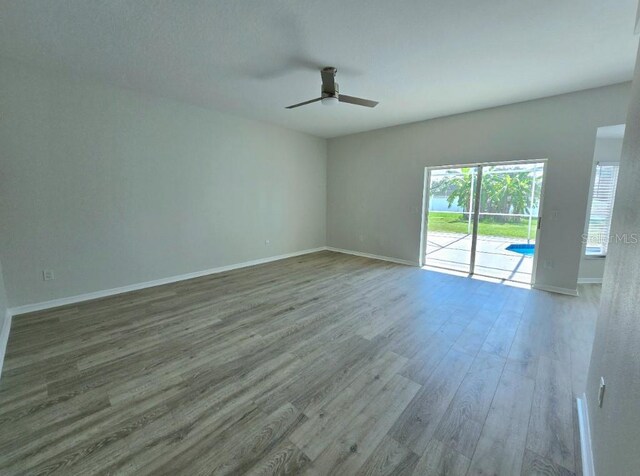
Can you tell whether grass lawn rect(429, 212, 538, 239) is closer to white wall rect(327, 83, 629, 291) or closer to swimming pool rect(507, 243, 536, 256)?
white wall rect(327, 83, 629, 291)

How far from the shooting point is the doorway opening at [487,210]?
14.5ft

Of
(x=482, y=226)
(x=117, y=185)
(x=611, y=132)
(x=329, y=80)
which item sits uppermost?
(x=329, y=80)

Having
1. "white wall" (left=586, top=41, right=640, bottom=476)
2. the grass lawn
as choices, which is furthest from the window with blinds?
"white wall" (left=586, top=41, right=640, bottom=476)

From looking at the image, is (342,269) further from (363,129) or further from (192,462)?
(192,462)

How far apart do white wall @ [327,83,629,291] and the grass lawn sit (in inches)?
15.2

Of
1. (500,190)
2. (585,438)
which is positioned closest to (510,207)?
(500,190)

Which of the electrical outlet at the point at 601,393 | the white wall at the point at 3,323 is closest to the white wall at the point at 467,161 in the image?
the electrical outlet at the point at 601,393

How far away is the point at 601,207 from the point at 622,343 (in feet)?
16.4

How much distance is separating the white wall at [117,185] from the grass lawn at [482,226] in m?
3.59

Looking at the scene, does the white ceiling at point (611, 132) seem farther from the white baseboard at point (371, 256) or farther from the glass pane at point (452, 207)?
the white baseboard at point (371, 256)

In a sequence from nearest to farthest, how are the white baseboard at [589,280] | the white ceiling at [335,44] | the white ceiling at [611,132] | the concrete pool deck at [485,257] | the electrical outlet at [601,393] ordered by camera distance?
the electrical outlet at [601,393] → the white ceiling at [335,44] → the white ceiling at [611,132] → the white baseboard at [589,280] → the concrete pool deck at [485,257]

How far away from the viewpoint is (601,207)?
4500 millimetres

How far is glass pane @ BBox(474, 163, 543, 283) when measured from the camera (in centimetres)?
436

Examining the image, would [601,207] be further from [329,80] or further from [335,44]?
[335,44]
